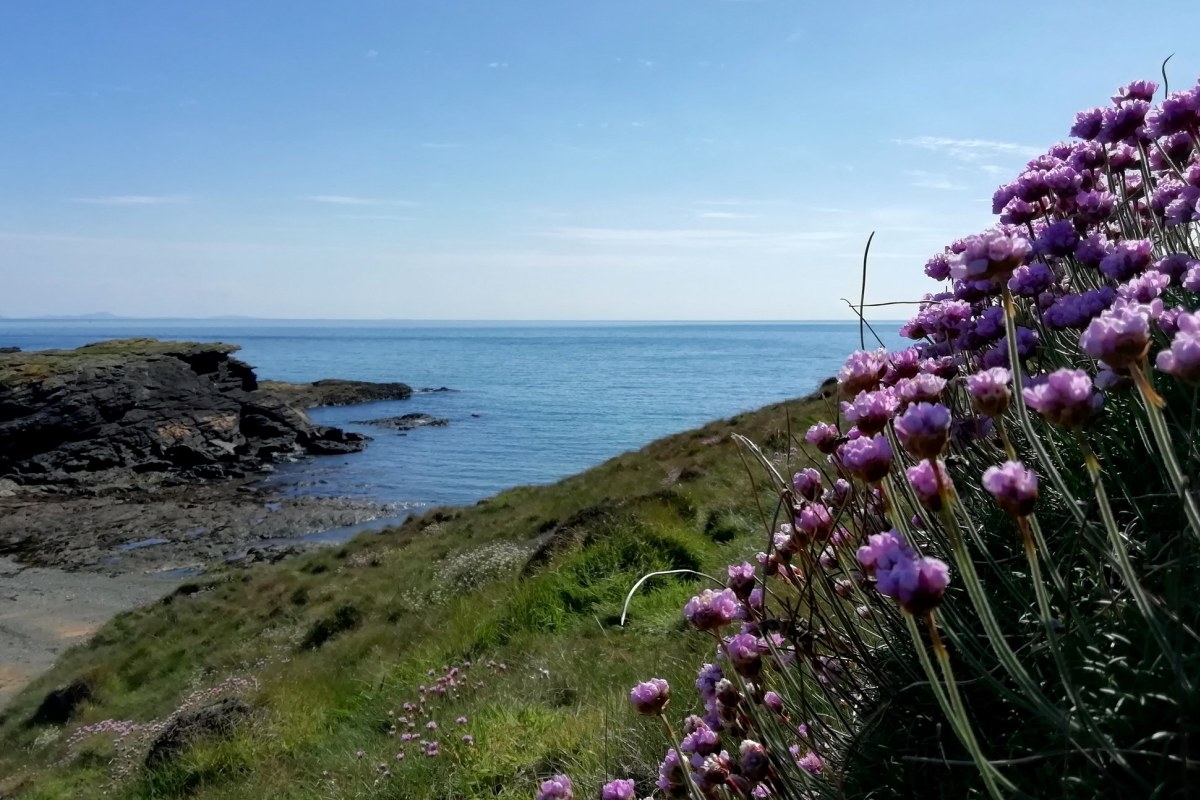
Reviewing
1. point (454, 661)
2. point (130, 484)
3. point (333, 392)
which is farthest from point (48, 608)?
point (333, 392)

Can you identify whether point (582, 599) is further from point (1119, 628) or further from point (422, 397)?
point (422, 397)

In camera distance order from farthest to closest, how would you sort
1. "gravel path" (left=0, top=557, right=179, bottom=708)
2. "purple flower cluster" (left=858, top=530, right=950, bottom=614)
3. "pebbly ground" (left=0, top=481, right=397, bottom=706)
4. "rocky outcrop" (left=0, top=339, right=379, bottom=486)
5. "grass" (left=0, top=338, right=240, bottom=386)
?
"grass" (left=0, top=338, right=240, bottom=386)
"rocky outcrop" (left=0, top=339, right=379, bottom=486)
"pebbly ground" (left=0, top=481, right=397, bottom=706)
"gravel path" (left=0, top=557, right=179, bottom=708)
"purple flower cluster" (left=858, top=530, right=950, bottom=614)

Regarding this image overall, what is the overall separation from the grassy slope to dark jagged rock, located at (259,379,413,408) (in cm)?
5722

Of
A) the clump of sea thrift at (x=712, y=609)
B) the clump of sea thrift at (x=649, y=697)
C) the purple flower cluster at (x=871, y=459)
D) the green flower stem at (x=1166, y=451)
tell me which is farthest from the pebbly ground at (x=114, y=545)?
the green flower stem at (x=1166, y=451)

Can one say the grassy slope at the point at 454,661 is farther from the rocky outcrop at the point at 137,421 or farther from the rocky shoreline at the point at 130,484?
the rocky outcrop at the point at 137,421

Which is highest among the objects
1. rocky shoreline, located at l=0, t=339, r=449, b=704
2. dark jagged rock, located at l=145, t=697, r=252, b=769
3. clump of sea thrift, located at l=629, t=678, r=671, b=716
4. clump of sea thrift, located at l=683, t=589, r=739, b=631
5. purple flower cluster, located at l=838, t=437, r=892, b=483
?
purple flower cluster, located at l=838, t=437, r=892, b=483

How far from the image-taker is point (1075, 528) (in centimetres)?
234

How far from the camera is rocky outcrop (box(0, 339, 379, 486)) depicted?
151 ft

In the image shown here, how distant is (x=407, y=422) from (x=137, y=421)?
2127 cm

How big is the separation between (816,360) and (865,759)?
144m

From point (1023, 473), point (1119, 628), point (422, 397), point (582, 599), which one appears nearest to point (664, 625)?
point (582, 599)

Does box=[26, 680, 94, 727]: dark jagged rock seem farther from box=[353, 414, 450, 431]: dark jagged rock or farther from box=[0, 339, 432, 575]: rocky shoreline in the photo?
box=[353, 414, 450, 431]: dark jagged rock

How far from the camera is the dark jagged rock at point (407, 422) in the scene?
6500 centimetres

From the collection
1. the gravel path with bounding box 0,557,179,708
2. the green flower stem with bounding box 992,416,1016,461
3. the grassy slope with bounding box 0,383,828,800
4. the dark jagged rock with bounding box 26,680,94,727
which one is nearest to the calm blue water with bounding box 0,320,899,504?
the gravel path with bounding box 0,557,179,708
